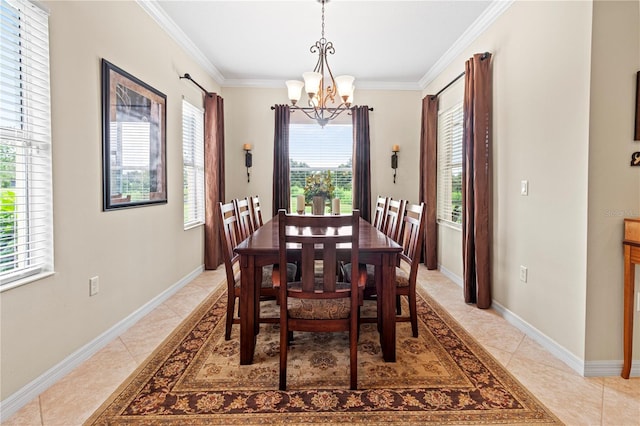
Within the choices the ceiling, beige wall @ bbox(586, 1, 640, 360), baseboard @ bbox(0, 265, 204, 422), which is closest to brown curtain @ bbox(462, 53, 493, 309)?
the ceiling

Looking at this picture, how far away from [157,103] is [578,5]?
3.26 metres

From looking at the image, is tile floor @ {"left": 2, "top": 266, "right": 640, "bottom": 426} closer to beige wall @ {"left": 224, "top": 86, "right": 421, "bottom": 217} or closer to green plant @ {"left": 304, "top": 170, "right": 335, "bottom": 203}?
green plant @ {"left": 304, "top": 170, "right": 335, "bottom": 203}

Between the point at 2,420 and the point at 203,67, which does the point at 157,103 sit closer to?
the point at 203,67

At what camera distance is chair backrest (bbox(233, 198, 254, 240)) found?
2.94 meters

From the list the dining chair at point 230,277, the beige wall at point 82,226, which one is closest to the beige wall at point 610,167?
the dining chair at point 230,277

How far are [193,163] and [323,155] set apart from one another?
6.26 feet

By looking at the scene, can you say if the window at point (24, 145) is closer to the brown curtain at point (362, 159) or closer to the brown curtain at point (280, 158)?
the brown curtain at point (280, 158)

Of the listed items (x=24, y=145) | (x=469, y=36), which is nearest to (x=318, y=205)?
(x=24, y=145)

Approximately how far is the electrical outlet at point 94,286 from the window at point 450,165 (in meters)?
3.65

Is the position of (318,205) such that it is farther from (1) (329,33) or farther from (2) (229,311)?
(1) (329,33)

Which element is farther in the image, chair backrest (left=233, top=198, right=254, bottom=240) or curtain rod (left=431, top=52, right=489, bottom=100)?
curtain rod (left=431, top=52, right=489, bottom=100)

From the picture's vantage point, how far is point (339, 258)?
7.02ft

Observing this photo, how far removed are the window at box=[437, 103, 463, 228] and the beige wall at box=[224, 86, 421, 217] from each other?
630 millimetres

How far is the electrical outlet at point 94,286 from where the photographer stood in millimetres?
2334
